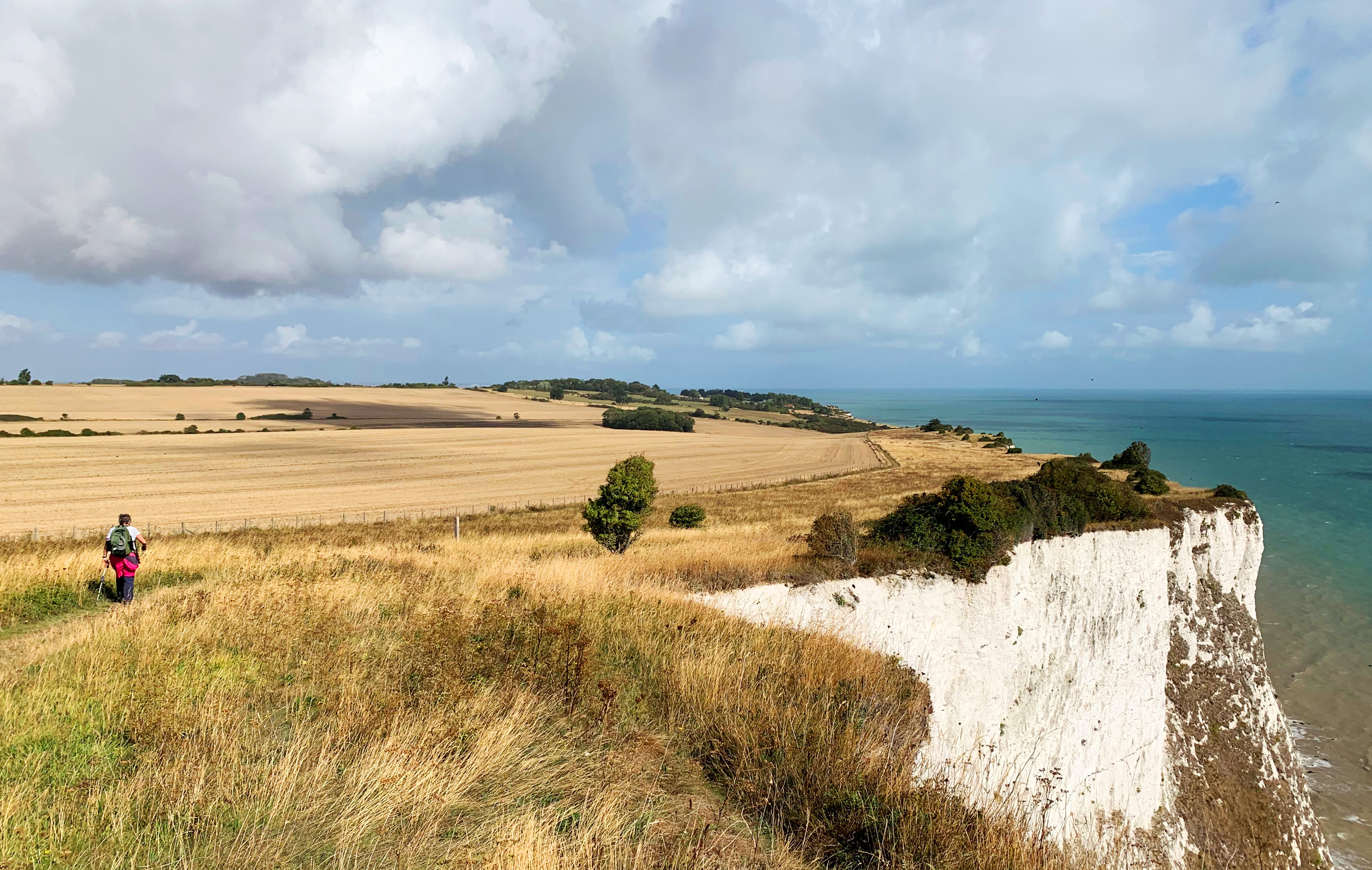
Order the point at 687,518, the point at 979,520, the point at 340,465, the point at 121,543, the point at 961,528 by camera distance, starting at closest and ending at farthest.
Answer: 1. the point at 121,543
2. the point at 979,520
3. the point at 961,528
4. the point at 687,518
5. the point at 340,465

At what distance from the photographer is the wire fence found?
97.4 ft

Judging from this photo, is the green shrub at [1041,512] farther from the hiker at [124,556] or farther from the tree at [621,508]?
the hiker at [124,556]

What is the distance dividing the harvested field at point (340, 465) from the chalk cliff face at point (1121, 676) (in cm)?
3415

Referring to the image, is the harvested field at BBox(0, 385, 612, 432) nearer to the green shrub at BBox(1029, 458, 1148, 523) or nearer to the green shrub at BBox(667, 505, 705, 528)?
the green shrub at BBox(667, 505, 705, 528)

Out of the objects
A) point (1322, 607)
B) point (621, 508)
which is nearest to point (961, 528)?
point (621, 508)

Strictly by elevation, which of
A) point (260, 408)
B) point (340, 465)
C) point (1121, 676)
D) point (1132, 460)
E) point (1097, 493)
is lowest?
point (1121, 676)

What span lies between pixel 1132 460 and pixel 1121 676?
2972 cm

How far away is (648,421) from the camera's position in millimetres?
112188

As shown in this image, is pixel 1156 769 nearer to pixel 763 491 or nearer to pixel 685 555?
pixel 685 555

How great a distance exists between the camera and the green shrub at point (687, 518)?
36219mm

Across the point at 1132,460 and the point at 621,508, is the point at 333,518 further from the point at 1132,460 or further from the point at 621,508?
the point at 1132,460

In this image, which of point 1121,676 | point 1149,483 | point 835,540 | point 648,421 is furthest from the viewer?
point 648,421

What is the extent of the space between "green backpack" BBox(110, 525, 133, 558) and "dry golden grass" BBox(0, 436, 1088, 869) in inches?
55.7

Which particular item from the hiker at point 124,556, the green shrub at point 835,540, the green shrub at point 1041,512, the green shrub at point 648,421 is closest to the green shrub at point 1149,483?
the green shrub at point 1041,512
